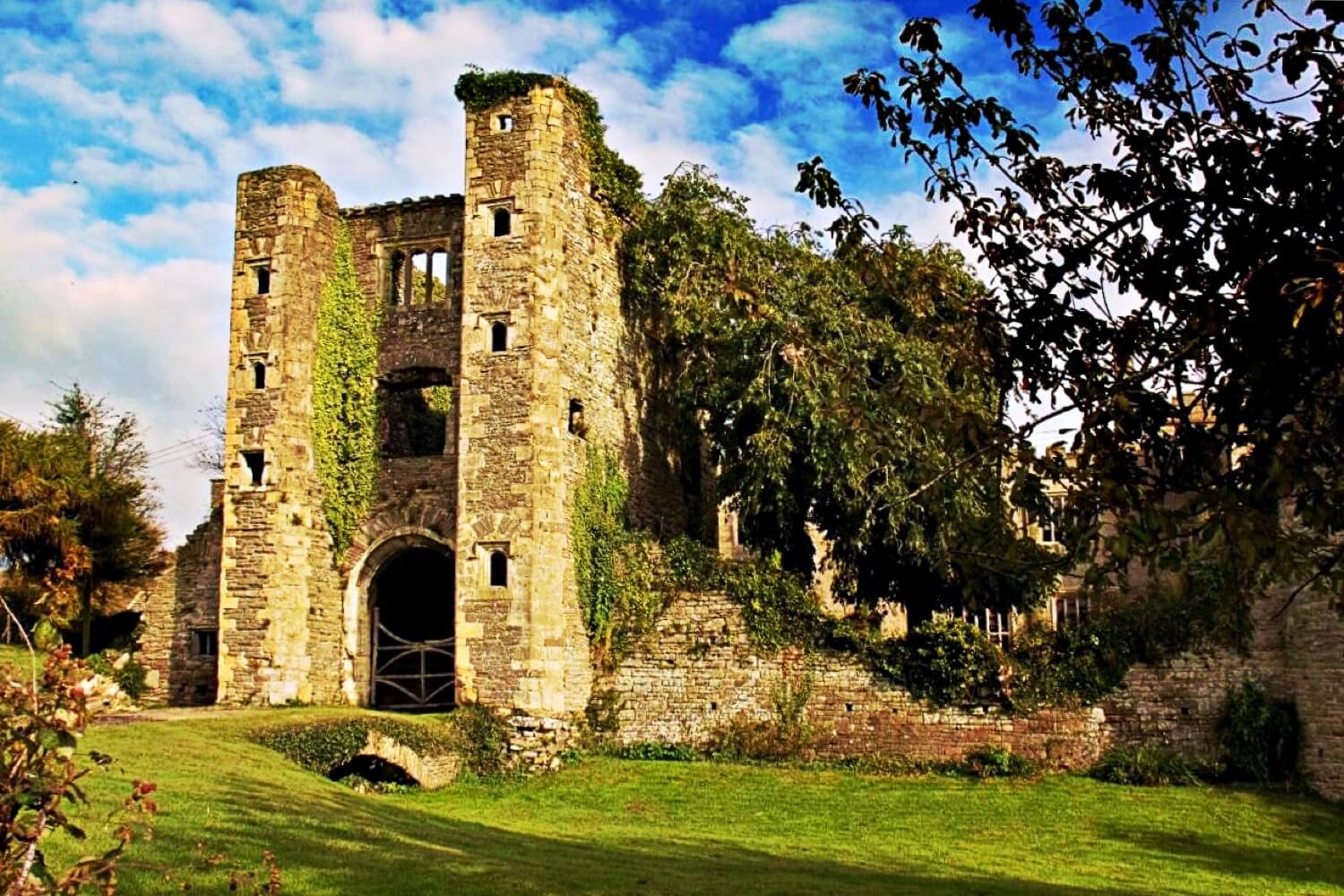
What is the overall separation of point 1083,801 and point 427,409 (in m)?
15.2

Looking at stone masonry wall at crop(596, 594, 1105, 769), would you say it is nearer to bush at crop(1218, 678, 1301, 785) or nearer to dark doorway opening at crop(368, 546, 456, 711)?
bush at crop(1218, 678, 1301, 785)

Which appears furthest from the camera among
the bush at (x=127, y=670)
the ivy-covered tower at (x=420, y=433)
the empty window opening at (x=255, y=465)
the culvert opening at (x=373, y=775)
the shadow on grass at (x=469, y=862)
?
the bush at (x=127, y=670)

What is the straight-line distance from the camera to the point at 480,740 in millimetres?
21266

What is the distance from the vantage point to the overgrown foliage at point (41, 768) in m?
4.41

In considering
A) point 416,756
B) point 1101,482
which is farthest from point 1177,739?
point 1101,482

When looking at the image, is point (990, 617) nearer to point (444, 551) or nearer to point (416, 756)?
point (444, 551)

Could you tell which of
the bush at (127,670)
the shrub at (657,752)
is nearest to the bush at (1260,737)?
the shrub at (657,752)

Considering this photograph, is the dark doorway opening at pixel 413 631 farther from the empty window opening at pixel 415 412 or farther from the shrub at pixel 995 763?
the shrub at pixel 995 763

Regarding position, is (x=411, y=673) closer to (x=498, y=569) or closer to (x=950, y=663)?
(x=498, y=569)

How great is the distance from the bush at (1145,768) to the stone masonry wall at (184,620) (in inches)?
650

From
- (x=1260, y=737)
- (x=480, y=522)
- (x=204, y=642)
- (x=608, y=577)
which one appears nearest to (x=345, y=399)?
(x=480, y=522)

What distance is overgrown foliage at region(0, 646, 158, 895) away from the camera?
4406 millimetres

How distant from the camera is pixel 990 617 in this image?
3762 cm

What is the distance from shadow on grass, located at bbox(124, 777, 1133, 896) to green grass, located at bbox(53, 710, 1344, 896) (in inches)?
1.6
